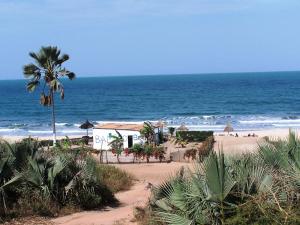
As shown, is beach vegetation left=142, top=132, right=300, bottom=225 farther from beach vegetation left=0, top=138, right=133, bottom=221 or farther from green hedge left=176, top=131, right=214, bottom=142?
green hedge left=176, top=131, right=214, bottom=142

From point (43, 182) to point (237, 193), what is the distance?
723 cm

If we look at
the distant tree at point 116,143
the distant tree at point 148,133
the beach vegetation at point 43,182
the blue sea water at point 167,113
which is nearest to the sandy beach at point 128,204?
the beach vegetation at point 43,182

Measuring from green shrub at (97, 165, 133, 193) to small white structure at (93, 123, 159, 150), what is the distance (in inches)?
598

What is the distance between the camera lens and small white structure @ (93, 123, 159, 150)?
117ft

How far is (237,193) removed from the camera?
817 centimetres

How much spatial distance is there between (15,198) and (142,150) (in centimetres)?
1523

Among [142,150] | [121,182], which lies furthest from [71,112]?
[121,182]

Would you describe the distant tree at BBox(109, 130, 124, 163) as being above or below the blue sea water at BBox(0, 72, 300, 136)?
below

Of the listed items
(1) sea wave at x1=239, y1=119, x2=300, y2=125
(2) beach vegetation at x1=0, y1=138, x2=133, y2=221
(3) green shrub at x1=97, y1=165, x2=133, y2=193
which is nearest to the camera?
(2) beach vegetation at x1=0, y1=138, x2=133, y2=221

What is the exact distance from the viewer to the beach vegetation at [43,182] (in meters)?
13.8

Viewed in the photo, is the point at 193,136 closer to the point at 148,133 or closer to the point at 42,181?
the point at 148,133

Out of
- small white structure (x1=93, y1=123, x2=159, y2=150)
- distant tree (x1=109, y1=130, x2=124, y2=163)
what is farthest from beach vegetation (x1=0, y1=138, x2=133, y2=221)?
small white structure (x1=93, y1=123, x2=159, y2=150)

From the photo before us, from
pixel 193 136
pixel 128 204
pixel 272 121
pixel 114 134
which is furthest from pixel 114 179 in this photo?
pixel 272 121

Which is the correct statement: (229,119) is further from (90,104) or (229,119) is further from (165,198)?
(165,198)
